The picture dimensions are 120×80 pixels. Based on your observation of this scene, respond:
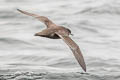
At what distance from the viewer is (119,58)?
11750 mm

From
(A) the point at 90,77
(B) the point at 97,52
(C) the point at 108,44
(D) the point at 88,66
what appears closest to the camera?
(A) the point at 90,77

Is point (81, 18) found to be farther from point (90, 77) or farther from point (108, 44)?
point (90, 77)

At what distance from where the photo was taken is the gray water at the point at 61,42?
408 inches

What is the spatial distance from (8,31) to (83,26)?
2319 millimetres

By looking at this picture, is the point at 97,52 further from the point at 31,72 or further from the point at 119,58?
the point at 31,72

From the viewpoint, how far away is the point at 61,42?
13367mm

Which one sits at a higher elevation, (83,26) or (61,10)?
(61,10)

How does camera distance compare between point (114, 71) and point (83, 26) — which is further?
point (83, 26)

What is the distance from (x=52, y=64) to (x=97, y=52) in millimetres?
1583

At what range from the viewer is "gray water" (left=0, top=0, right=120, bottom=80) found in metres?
10.4

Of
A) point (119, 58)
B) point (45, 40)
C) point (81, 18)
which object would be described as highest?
point (81, 18)

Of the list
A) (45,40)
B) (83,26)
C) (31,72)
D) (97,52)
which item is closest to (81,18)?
(83,26)

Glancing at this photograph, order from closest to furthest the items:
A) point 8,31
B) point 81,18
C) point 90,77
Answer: point 90,77 → point 8,31 → point 81,18

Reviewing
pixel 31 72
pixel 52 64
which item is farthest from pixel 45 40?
pixel 31 72
